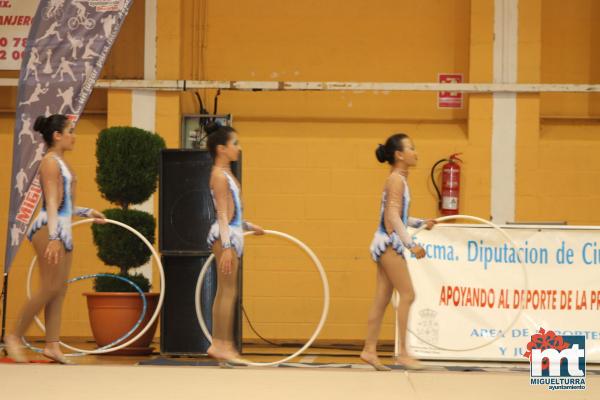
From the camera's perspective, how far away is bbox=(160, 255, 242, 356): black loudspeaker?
269 inches

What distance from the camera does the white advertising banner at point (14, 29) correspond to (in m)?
8.62

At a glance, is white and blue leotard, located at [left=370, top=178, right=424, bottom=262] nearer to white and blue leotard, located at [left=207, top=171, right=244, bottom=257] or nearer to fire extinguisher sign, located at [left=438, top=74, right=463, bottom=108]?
white and blue leotard, located at [left=207, top=171, right=244, bottom=257]

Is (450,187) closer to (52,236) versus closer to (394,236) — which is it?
(394,236)

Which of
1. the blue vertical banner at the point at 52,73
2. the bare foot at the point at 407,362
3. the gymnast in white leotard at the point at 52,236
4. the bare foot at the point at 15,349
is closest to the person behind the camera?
the gymnast in white leotard at the point at 52,236

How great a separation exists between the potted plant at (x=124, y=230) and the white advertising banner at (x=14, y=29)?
189 cm

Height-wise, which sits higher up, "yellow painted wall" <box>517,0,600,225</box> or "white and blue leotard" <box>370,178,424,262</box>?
"yellow painted wall" <box>517,0,600,225</box>

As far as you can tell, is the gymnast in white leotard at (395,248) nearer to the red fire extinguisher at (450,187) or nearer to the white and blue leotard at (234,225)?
the white and blue leotard at (234,225)

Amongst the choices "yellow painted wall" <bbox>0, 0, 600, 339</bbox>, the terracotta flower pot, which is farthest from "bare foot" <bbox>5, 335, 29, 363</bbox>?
"yellow painted wall" <bbox>0, 0, 600, 339</bbox>

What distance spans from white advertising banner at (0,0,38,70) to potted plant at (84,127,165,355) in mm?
1889

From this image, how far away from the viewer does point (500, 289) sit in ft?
21.7

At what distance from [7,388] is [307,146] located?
492cm

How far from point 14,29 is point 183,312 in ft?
11.1

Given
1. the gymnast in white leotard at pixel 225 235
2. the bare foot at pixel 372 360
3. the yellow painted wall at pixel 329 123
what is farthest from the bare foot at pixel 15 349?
the yellow painted wall at pixel 329 123

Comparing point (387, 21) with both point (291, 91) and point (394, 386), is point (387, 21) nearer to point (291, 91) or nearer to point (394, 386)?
point (291, 91)
